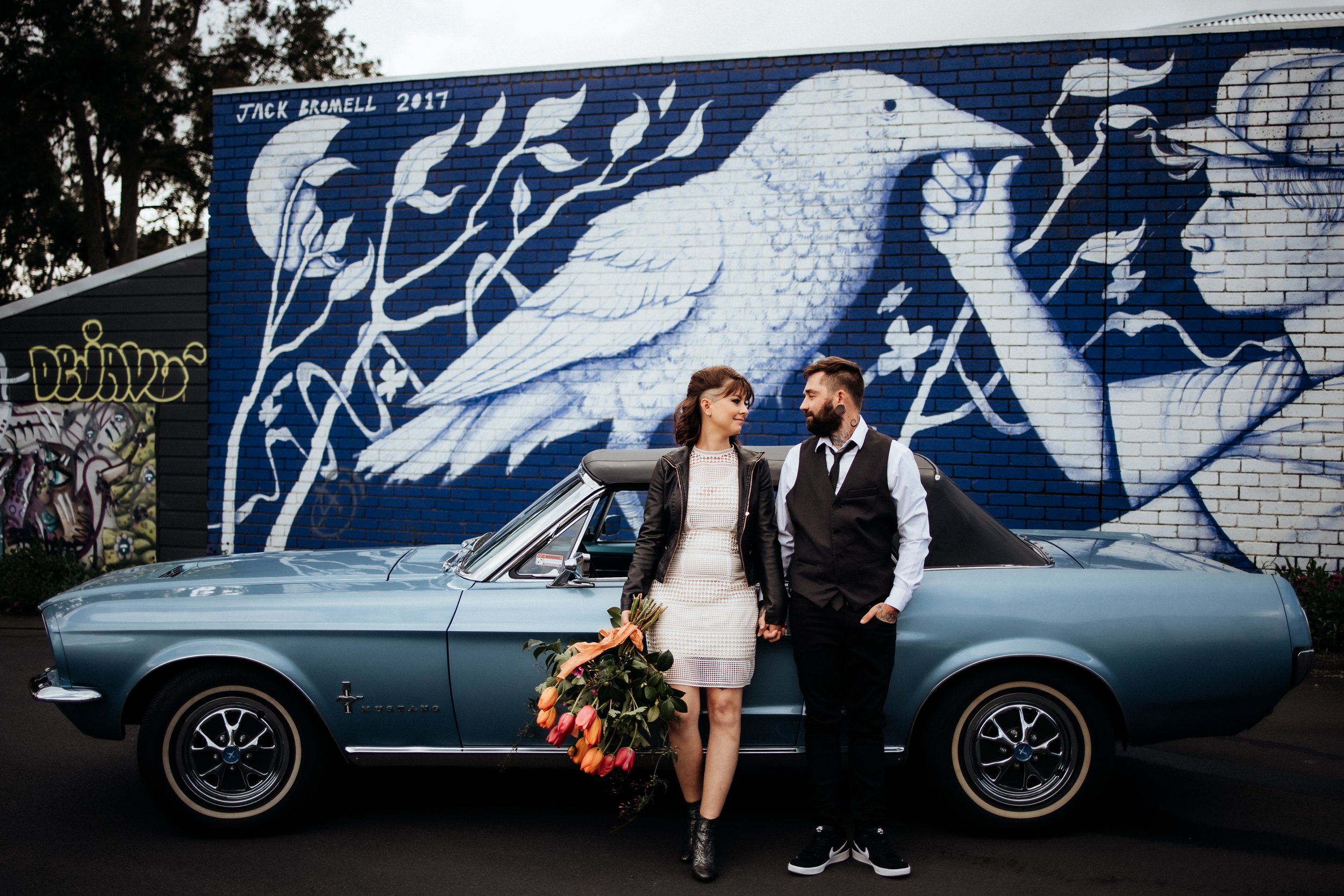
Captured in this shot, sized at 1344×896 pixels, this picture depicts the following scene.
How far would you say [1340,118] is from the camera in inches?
267

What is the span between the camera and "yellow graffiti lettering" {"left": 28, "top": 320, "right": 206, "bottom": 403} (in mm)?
8273

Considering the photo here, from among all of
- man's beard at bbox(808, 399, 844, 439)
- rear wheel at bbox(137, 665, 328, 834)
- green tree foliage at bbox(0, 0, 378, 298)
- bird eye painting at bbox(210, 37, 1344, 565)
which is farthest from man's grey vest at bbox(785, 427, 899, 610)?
green tree foliage at bbox(0, 0, 378, 298)

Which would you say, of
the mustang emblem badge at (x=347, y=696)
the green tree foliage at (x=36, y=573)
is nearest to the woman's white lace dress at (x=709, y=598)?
the mustang emblem badge at (x=347, y=696)

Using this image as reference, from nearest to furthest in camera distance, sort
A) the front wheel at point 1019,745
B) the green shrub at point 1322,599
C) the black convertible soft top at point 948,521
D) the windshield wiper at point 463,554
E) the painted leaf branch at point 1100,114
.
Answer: the front wheel at point 1019,745 → the black convertible soft top at point 948,521 → the windshield wiper at point 463,554 → the green shrub at point 1322,599 → the painted leaf branch at point 1100,114

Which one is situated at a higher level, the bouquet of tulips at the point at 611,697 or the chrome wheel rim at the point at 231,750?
the bouquet of tulips at the point at 611,697

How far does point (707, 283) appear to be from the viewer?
7.42m

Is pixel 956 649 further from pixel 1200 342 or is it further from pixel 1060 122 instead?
pixel 1060 122

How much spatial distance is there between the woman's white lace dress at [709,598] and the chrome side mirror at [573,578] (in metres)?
0.35

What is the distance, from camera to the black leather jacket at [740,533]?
3234 millimetres

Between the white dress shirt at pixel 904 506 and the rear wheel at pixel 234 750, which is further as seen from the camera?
the rear wheel at pixel 234 750

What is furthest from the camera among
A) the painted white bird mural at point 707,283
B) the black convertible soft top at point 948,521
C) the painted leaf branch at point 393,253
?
the painted leaf branch at point 393,253

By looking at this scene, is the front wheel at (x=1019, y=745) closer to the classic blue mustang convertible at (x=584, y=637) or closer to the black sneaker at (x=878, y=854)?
the classic blue mustang convertible at (x=584, y=637)

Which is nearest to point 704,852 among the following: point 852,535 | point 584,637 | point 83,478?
point 584,637

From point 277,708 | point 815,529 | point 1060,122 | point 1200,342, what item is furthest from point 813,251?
point 277,708
